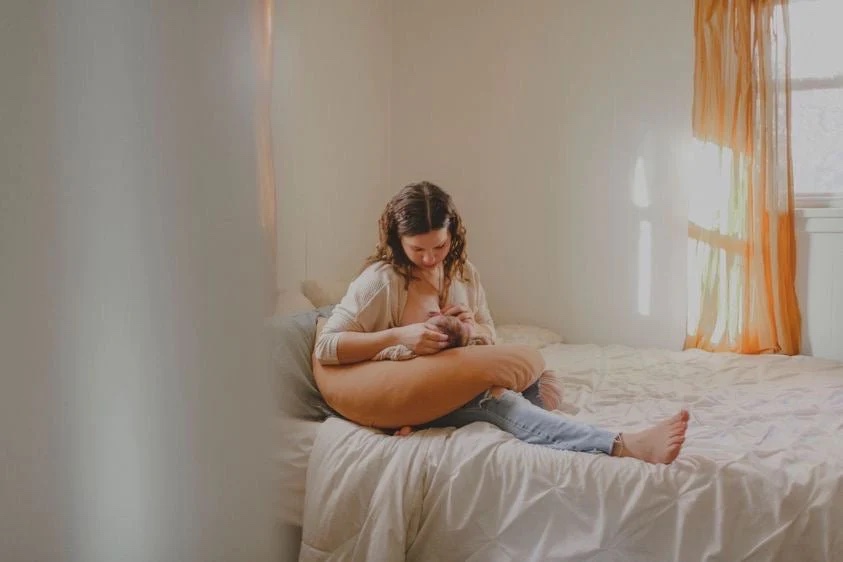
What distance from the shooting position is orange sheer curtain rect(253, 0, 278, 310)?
0.36 metres

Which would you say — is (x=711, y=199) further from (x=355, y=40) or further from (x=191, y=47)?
(x=191, y=47)

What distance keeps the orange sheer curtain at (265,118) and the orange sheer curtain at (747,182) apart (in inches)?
100

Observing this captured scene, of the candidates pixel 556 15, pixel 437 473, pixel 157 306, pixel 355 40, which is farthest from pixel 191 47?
pixel 556 15

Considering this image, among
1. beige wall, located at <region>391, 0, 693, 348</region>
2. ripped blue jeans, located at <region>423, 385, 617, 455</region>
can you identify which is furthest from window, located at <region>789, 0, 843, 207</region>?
ripped blue jeans, located at <region>423, 385, 617, 455</region>

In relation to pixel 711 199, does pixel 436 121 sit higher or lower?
higher

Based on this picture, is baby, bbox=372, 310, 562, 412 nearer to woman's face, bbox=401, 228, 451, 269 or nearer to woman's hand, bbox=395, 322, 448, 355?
woman's hand, bbox=395, 322, 448, 355

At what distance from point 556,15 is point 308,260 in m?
1.61

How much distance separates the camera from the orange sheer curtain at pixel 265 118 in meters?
0.36

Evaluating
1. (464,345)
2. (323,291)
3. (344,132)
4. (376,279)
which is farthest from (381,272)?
(344,132)

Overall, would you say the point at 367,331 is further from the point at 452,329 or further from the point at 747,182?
the point at 747,182

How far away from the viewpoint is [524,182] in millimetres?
2992

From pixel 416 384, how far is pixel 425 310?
0.26 m

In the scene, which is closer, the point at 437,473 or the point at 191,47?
the point at 191,47

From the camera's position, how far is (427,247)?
1.62m
